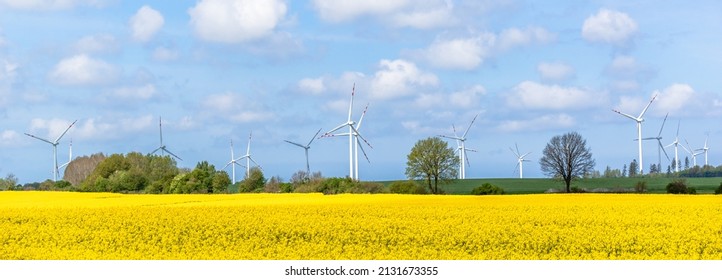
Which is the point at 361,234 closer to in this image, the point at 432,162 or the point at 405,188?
the point at 405,188

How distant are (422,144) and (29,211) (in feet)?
199

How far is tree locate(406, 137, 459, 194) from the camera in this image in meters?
89.6

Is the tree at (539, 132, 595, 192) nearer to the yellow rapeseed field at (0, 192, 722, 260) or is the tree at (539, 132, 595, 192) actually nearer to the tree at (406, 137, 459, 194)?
the tree at (406, 137, 459, 194)

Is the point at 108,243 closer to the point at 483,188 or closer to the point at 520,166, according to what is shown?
the point at 483,188

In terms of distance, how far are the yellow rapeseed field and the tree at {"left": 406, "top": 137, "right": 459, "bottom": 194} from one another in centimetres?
5709

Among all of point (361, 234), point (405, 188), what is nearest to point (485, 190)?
point (405, 188)

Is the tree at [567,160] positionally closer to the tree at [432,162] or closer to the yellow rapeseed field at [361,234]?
the tree at [432,162]

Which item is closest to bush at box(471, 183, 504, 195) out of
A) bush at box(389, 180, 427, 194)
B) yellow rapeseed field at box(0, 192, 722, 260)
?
bush at box(389, 180, 427, 194)

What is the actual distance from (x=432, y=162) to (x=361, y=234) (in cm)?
6541

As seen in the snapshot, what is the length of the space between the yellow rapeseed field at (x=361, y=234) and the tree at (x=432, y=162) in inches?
2248

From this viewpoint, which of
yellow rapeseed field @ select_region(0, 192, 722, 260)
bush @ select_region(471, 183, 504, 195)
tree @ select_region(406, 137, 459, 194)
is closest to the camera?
yellow rapeseed field @ select_region(0, 192, 722, 260)

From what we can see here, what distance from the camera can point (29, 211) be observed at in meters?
34.1

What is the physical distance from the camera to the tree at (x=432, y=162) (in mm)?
89625

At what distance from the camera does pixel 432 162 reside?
294 ft
